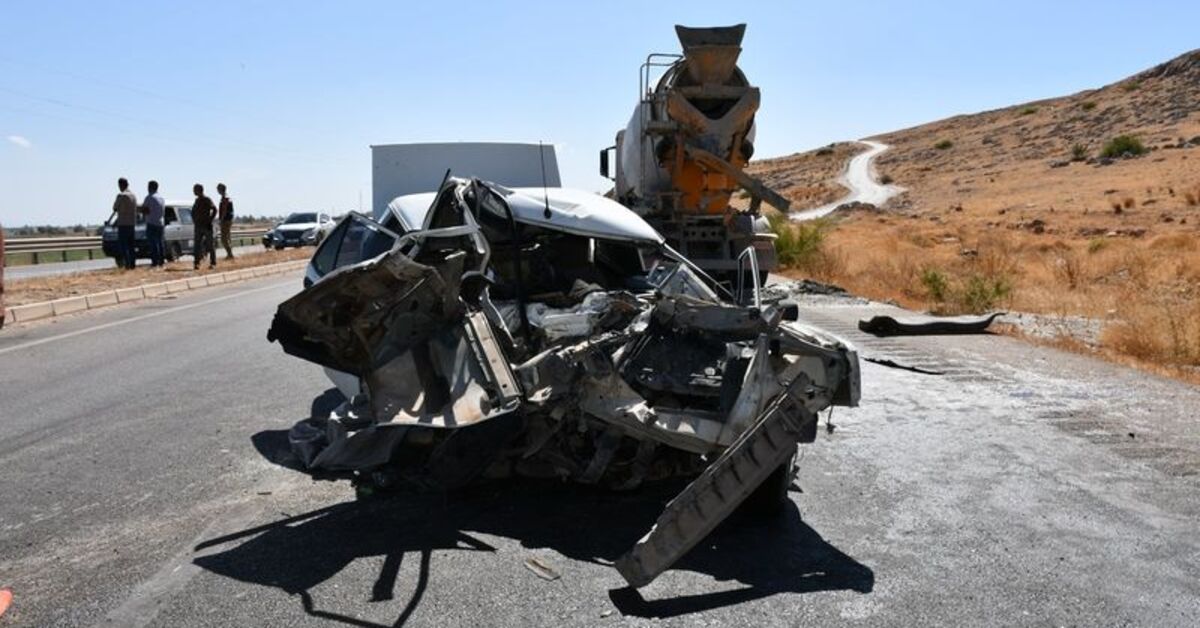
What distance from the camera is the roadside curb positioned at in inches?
572

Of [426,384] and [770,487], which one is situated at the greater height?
[426,384]

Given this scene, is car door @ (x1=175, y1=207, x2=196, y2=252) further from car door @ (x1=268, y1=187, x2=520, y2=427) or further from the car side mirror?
car door @ (x1=268, y1=187, x2=520, y2=427)

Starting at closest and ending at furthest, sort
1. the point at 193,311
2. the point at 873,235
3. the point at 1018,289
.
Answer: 1. the point at 193,311
2. the point at 1018,289
3. the point at 873,235

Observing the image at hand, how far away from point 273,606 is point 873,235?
3358 cm

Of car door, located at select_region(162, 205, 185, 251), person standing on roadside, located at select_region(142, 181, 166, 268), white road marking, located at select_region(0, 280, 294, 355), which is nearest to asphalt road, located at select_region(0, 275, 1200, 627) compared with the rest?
white road marking, located at select_region(0, 280, 294, 355)

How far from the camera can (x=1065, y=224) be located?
35.2m

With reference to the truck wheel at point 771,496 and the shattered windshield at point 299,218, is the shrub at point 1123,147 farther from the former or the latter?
the truck wheel at point 771,496

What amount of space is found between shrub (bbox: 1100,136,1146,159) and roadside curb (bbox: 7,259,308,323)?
51929mm

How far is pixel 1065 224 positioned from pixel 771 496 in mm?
33893

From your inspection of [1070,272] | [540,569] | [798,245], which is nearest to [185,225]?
[798,245]

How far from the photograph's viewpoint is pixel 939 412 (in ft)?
26.3

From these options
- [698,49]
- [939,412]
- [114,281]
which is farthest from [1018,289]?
[114,281]

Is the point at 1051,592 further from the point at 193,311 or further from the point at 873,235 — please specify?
the point at 873,235

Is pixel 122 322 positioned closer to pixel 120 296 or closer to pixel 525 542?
pixel 120 296
